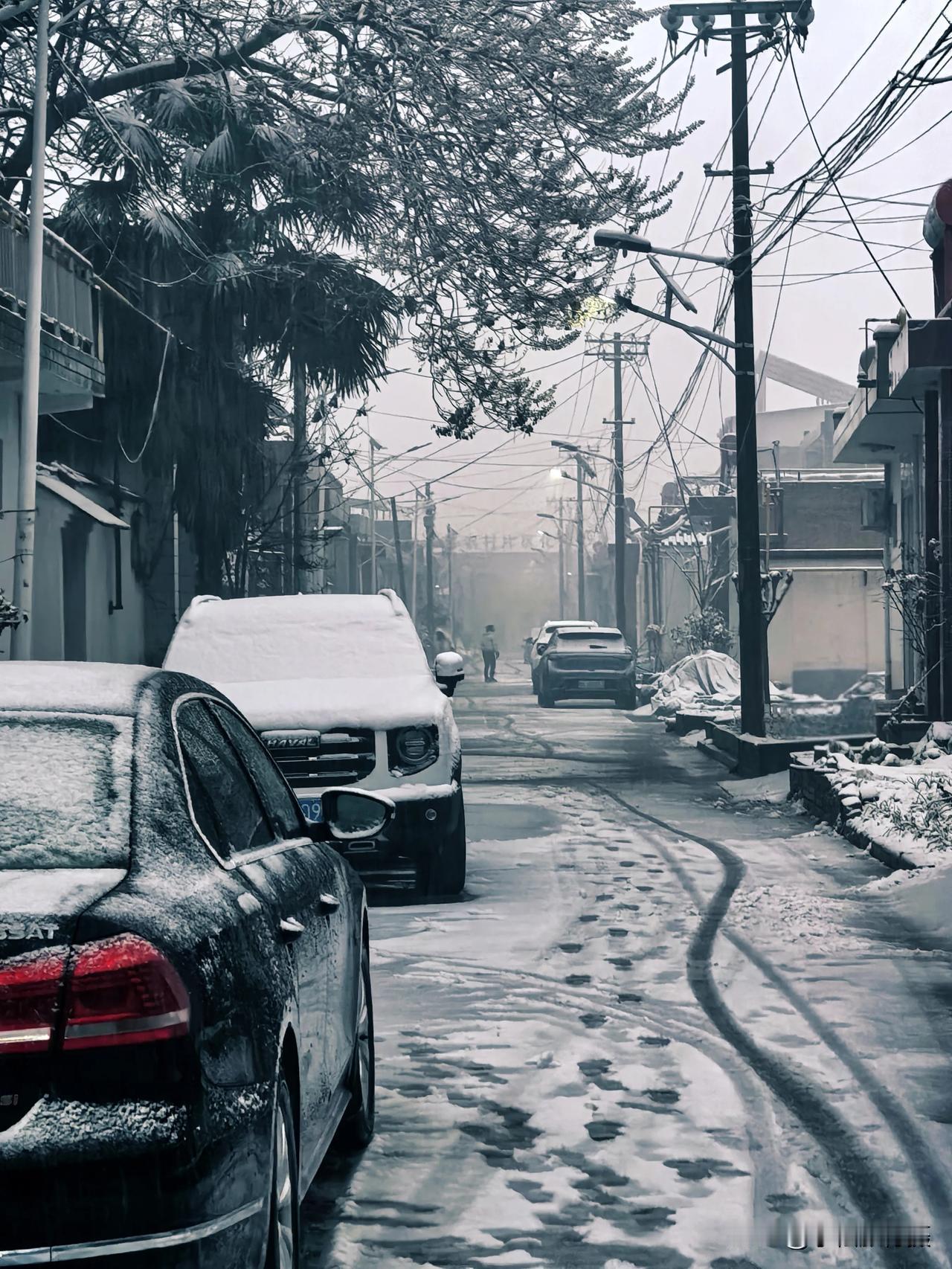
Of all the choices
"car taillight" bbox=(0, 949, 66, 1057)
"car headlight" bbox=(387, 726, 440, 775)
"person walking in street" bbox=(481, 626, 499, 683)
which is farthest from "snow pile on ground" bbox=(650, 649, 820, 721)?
"car taillight" bbox=(0, 949, 66, 1057)

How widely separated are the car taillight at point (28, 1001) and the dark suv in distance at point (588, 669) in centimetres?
3518

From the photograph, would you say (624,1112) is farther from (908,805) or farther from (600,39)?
(600,39)

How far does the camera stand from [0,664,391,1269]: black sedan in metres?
2.75

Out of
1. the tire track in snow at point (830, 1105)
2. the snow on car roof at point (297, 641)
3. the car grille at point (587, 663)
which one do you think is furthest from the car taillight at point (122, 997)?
the car grille at point (587, 663)

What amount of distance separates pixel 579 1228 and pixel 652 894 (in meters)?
6.24

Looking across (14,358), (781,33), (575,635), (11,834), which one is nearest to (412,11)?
(14,358)

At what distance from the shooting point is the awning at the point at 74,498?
76.9 feet

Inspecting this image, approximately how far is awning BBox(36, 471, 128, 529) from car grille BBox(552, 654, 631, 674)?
1442cm

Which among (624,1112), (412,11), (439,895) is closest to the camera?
(624,1112)

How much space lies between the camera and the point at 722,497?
177 ft

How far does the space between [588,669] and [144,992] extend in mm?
35577

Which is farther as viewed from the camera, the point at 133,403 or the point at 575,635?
the point at 575,635

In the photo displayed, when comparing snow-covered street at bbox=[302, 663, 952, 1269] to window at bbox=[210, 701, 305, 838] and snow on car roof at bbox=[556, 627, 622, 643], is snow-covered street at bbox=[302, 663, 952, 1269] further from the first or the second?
snow on car roof at bbox=[556, 627, 622, 643]

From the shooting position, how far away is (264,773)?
489 cm
